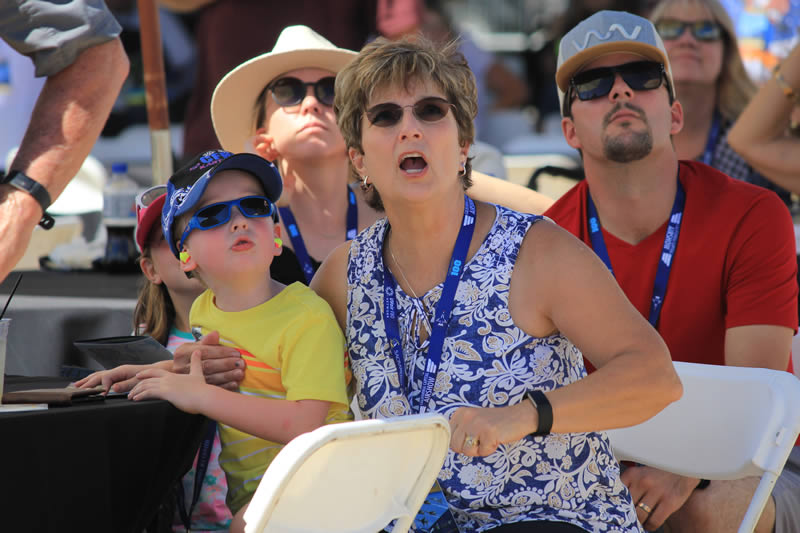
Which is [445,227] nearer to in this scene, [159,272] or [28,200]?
[159,272]

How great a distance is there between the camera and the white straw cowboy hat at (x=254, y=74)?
10.9ft

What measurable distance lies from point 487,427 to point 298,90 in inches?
74.0

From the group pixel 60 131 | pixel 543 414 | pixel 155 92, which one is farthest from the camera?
pixel 155 92

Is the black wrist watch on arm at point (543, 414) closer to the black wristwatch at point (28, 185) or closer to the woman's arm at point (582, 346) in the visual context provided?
the woman's arm at point (582, 346)

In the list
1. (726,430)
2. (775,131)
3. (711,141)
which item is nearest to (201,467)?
(726,430)

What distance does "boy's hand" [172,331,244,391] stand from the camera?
2078 mm

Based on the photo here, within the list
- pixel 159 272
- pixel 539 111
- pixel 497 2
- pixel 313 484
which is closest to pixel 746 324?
pixel 313 484

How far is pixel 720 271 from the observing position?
2.65 metres

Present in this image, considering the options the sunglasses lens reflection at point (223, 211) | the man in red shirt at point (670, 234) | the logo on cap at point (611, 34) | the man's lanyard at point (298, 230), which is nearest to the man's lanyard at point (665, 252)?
the man in red shirt at point (670, 234)

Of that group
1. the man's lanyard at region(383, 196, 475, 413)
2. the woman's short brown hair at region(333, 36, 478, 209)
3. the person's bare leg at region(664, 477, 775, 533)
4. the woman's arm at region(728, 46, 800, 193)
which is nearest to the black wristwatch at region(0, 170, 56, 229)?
the woman's short brown hair at region(333, 36, 478, 209)

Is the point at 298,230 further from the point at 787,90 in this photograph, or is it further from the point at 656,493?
the point at 787,90

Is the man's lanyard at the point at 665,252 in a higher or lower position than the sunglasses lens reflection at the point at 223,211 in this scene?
lower

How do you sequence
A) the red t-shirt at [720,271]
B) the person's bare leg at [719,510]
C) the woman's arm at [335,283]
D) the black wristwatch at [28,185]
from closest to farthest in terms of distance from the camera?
the woman's arm at [335,283], the person's bare leg at [719,510], the red t-shirt at [720,271], the black wristwatch at [28,185]

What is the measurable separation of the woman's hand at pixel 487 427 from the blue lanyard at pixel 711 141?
9.97ft
